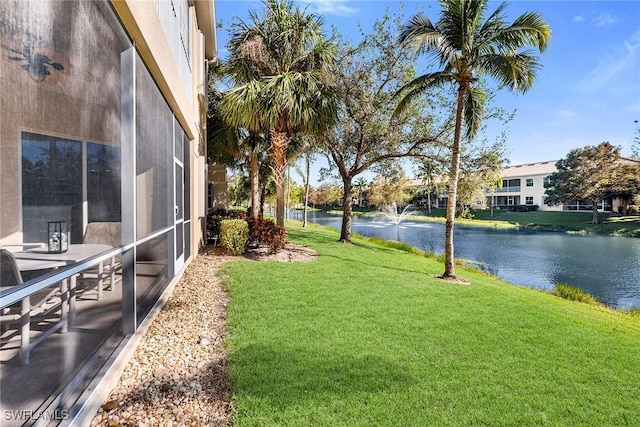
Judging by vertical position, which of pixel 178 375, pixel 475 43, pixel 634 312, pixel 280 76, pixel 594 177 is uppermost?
pixel 475 43

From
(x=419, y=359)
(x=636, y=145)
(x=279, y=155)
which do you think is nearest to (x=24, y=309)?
(x=419, y=359)

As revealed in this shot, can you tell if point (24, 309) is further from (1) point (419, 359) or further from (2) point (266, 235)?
(2) point (266, 235)

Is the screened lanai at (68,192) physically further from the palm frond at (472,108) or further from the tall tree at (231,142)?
the tall tree at (231,142)

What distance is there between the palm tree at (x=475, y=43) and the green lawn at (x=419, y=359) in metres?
3.34

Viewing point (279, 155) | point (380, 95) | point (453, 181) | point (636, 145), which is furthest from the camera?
point (636, 145)

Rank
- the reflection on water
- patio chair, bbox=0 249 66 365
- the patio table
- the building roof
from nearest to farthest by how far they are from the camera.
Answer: patio chair, bbox=0 249 66 365 → the patio table → the reflection on water → the building roof

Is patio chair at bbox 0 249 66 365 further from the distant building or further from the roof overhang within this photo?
the distant building

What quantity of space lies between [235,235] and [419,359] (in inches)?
268

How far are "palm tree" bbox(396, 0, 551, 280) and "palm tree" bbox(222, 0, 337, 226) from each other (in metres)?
2.92

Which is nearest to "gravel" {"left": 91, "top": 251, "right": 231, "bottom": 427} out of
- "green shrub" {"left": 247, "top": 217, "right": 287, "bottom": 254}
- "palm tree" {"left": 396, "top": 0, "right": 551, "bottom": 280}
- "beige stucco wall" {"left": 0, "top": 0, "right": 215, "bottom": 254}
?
"beige stucco wall" {"left": 0, "top": 0, "right": 215, "bottom": 254}

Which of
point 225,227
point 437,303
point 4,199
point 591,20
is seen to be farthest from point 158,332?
point 591,20

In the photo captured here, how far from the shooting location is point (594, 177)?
106 feet

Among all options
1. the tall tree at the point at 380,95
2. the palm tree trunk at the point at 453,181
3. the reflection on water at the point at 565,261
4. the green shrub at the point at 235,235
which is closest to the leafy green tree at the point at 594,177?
the reflection on water at the point at 565,261

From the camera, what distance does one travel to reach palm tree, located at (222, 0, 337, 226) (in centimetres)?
938
